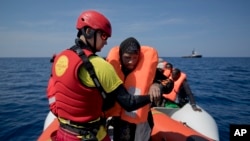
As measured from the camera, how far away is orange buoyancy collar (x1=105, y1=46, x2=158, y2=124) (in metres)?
2.53

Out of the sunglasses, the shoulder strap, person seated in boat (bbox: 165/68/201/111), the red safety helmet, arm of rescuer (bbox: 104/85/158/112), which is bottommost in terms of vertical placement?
person seated in boat (bbox: 165/68/201/111)

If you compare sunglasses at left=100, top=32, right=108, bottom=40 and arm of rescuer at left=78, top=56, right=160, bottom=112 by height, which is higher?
sunglasses at left=100, top=32, right=108, bottom=40

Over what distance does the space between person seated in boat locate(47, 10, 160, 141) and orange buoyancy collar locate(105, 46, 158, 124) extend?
427mm

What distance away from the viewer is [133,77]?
104 inches

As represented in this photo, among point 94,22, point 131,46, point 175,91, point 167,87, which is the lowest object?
point 175,91

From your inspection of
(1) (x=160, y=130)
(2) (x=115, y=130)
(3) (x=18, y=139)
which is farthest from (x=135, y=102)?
(3) (x=18, y=139)

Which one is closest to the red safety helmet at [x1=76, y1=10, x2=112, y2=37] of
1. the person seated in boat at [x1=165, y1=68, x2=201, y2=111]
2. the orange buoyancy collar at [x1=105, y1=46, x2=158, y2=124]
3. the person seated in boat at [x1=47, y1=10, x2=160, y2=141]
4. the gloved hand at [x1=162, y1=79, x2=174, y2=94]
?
the person seated in boat at [x1=47, y1=10, x2=160, y2=141]

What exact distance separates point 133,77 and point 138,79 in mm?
77

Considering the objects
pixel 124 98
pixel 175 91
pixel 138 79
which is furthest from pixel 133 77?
pixel 175 91

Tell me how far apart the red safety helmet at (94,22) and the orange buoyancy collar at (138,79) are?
2.16 ft

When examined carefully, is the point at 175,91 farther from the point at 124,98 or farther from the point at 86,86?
the point at 86,86

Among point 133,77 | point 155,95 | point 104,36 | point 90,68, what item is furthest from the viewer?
point 133,77

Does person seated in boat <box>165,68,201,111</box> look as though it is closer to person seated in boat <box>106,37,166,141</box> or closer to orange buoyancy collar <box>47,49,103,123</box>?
person seated in boat <box>106,37,166,141</box>

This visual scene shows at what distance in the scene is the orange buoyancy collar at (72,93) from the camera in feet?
6.04
